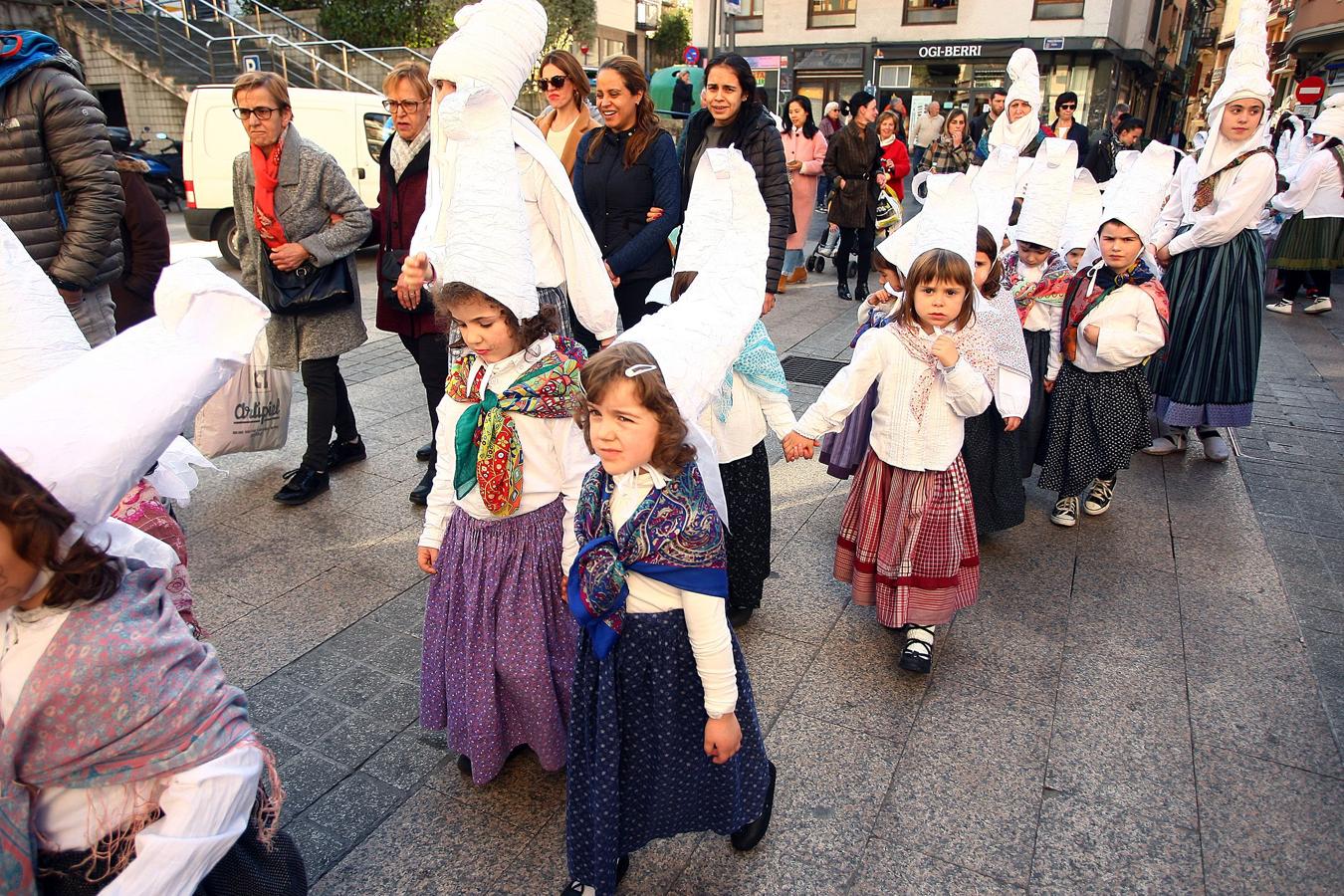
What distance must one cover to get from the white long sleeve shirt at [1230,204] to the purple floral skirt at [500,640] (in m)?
4.21

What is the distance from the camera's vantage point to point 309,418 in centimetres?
429

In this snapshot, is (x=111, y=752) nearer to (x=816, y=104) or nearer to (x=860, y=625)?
(x=860, y=625)

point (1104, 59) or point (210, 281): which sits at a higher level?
point (1104, 59)

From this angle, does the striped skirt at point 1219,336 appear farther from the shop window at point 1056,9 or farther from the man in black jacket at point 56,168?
the shop window at point 1056,9

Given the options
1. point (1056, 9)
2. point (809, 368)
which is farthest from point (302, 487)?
point (1056, 9)

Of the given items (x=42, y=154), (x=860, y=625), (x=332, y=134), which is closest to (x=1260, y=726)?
(x=860, y=625)

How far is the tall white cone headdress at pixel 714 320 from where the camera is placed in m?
1.83

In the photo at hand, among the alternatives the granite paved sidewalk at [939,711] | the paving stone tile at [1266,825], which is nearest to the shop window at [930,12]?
the granite paved sidewalk at [939,711]

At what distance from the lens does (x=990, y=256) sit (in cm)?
332

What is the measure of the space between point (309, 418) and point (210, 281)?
10.7ft

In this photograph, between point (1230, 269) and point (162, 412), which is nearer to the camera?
point (162, 412)

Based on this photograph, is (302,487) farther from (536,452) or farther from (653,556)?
(653,556)

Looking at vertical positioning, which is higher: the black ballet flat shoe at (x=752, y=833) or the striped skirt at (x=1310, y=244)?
the striped skirt at (x=1310, y=244)

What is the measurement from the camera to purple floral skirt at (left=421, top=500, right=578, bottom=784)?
2346 millimetres
